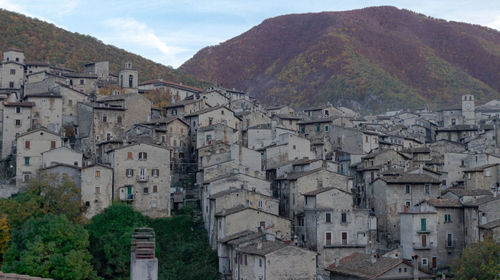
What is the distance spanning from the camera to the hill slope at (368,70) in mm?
141000

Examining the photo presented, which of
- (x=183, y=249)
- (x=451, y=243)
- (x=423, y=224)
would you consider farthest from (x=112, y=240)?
(x=451, y=243)

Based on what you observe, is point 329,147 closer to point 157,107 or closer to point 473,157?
point 473,157

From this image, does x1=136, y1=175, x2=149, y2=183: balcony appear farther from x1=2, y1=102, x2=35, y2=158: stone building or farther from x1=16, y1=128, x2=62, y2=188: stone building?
x1=2, y1=102, x2=35, y2=158: stone building

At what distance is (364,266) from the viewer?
52094mm

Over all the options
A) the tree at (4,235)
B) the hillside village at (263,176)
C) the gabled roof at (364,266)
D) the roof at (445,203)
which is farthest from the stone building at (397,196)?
the tree at (4,235)

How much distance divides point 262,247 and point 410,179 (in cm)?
1713

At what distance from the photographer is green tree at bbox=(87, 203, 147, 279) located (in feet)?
185

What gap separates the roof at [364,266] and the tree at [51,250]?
18.2m

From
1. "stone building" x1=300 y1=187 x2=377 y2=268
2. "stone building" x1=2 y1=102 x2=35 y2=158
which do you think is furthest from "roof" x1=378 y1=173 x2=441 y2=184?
"stone building" x1=2 y1=102 x2=35 y2=158

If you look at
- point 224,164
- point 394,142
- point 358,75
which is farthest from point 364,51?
point 224,164

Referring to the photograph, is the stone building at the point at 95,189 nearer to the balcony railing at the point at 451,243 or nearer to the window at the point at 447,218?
the window at the point at 447,218

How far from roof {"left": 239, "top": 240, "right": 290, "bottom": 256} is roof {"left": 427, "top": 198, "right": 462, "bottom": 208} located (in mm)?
13601

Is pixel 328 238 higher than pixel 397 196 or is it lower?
lower

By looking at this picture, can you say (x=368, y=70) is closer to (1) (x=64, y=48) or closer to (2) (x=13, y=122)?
(1) (x=64, y=48)
